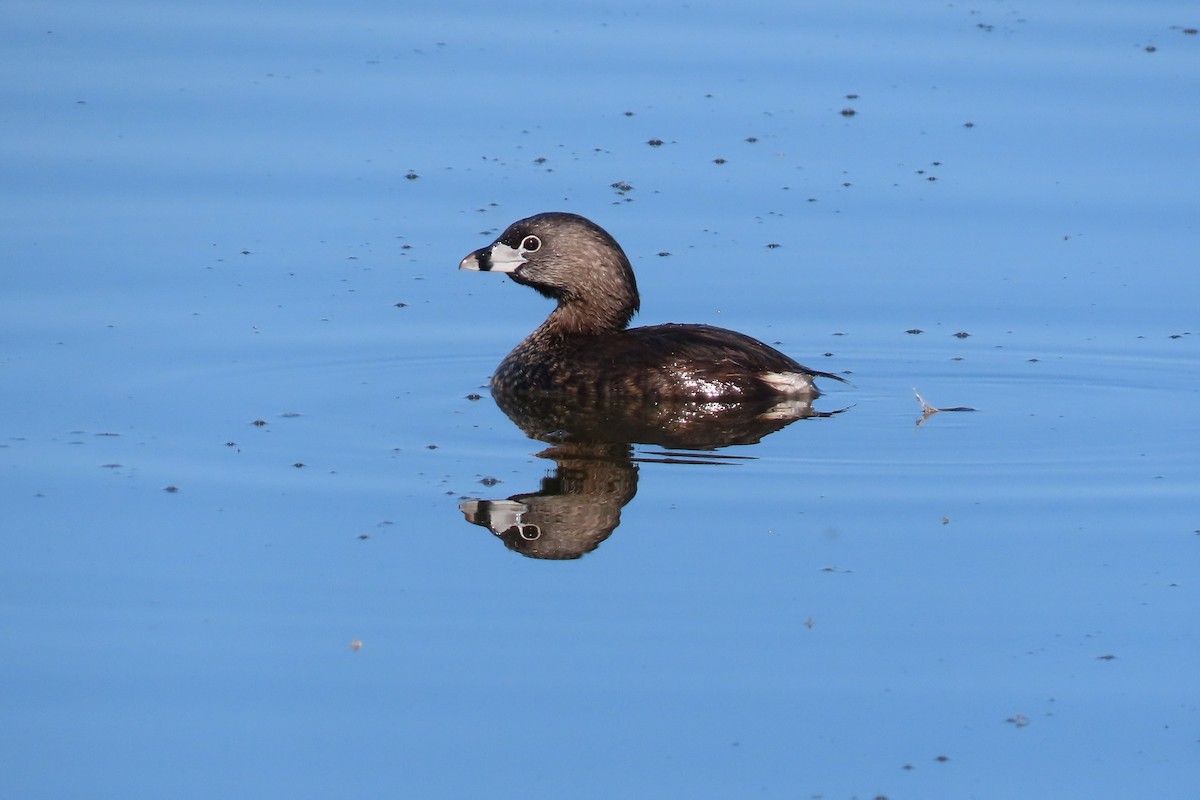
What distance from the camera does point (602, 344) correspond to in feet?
35.3

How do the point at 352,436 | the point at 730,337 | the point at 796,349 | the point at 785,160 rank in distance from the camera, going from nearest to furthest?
the point at 352,436, the point at 730,337, the point at 796,349, the point at 785,160

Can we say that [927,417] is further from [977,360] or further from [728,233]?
[728,233]

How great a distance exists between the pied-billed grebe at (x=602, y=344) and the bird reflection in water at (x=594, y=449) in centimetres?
8

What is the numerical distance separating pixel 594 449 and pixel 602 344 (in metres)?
1.25

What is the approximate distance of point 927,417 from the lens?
9945 mm

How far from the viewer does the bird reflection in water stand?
8.38 metres

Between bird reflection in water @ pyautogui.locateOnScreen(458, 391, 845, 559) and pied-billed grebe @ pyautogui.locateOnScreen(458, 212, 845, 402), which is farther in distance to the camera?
pied-billed grebe @ pyautogui.locateOnScreen(458, 212, 845, 402)

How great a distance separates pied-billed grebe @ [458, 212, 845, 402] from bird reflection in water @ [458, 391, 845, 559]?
0.26 ft

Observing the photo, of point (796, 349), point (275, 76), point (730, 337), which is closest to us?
point (730, 337)

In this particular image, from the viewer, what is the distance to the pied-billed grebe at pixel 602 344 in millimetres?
10242

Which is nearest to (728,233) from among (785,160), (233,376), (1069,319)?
(785,160)

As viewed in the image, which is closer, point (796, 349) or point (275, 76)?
point (796, 349)

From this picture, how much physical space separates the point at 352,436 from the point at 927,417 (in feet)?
8.78

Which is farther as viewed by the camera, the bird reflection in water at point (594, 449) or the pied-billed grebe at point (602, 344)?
the pied-billed grebe at point (602, 344)
